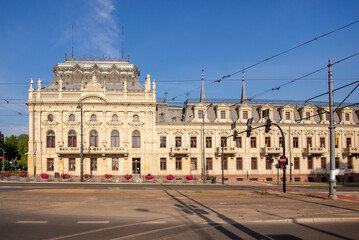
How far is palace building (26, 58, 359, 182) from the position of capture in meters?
49.8

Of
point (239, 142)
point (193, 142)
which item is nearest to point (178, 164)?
point (193, 142)

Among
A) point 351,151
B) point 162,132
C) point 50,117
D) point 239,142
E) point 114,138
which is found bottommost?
point 351,151

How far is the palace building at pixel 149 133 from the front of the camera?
49.8m

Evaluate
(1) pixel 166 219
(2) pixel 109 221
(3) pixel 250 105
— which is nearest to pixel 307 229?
(1) pixel 166 219

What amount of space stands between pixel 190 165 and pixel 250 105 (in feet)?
46.7

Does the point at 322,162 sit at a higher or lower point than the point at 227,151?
lower

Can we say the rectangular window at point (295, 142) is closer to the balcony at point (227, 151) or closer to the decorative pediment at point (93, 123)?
the balcony at point (227, 151)

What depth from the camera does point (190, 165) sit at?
51469 mm

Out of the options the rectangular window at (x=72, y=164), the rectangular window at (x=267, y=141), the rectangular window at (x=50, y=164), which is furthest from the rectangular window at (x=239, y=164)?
the rectangular window at (x=50, y=164)

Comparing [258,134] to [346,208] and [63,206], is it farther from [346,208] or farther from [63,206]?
[63,206]

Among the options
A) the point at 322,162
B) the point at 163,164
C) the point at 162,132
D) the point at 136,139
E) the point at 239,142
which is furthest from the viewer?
the point at 322,162

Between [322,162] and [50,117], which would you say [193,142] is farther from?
[50,117]

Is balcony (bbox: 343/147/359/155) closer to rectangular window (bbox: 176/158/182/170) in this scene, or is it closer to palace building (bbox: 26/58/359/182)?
palace building (bbox: 26/58/359/182)

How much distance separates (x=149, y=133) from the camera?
5097 centimetres
